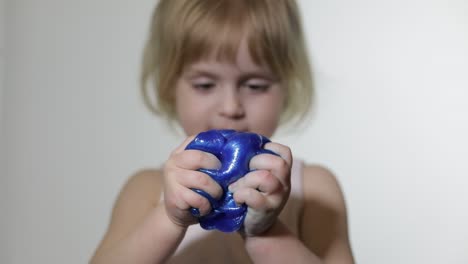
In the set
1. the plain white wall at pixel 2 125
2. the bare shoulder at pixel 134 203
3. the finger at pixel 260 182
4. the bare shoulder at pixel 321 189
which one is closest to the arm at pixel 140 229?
the bare shoulder at pixel 134 203

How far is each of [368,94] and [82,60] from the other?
22.1 inches

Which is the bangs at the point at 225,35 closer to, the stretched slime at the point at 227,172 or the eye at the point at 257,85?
the eye at the point at 257,85

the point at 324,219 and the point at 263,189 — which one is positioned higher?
the point at 263,189

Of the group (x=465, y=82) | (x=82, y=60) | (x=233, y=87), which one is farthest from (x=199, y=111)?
(x=465, y=82)

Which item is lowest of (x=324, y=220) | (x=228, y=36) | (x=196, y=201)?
(x=324, y=220)

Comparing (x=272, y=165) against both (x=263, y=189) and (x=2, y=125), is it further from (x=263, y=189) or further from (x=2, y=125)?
(x=2, y=125)

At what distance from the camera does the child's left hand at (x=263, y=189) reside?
479mm

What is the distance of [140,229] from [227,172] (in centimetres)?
17

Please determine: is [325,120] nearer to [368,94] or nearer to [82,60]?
[368,94]

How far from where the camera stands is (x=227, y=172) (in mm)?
487

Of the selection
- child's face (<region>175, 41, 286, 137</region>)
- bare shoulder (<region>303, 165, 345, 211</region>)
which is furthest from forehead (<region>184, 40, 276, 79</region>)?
bare shoulder (<region>303, 165, 345, 211</region>)

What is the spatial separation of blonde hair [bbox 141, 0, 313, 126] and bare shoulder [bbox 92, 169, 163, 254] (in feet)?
0.42

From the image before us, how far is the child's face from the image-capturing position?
2.35 ft

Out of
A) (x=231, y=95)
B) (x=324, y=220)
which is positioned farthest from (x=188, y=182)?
(x=324, y=220)
